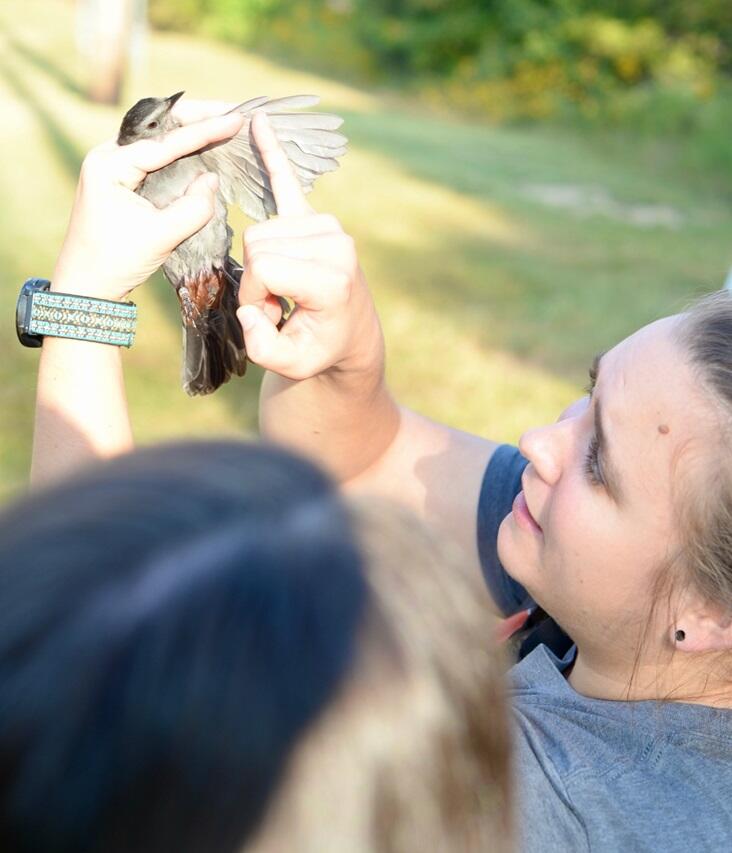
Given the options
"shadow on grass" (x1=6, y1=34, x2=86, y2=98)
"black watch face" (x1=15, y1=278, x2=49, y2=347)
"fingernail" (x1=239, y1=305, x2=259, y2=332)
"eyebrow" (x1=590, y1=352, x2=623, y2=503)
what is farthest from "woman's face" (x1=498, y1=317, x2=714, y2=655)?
"shadow on grass" (x1=6, y1=34, x2=86, y2=98)

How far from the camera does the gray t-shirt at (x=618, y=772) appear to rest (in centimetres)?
114

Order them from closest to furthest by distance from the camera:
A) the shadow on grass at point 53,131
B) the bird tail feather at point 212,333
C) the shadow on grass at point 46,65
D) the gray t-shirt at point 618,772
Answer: the gray t-shirt at point 618,772 < the bird tail feather at point 212,333 < the shadow on grass at point 53,131 < the shadow on grass at point 46,65

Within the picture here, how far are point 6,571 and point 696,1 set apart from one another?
1771 cm

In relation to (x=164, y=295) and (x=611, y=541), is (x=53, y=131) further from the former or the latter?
(x=611, y=541)

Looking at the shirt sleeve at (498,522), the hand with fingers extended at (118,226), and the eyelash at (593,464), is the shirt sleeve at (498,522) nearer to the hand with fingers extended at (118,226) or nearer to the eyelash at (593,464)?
the eyelash at (593,464)

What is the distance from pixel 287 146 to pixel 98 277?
0.45m

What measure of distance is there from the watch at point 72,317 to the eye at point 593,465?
22.2 inches

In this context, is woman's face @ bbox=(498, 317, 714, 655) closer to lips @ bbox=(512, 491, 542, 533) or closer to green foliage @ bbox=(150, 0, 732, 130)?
lips @ bbox=(512, 491, 542, 533)

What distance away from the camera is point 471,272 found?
7.12 meters

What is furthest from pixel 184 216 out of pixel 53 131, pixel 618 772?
pixel 53 131

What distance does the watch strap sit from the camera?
1271 millimetres

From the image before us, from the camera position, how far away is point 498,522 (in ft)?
5.28

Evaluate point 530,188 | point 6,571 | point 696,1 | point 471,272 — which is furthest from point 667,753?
point 696,1

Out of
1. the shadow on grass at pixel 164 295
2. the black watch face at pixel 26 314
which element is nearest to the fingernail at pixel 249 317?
the black watch face at pixel 26 314
